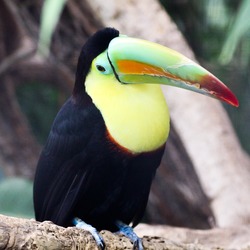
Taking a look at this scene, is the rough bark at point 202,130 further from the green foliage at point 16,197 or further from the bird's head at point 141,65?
the bird's head at point 141,65

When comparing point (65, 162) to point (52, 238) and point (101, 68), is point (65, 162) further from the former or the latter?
point (52, 238)

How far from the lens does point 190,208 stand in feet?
10.9

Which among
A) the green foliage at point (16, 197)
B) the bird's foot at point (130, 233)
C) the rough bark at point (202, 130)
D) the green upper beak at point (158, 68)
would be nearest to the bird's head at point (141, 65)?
the green upper beak at point (158, 68)

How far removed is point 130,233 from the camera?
1.69m

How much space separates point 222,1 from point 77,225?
2235 mm

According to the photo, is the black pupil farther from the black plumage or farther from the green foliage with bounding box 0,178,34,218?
the green foliage with bounding box 0,178,34,218

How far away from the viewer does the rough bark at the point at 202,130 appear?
246 cm

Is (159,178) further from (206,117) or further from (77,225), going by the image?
(77,225)

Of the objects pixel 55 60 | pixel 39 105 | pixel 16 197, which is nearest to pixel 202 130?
pixel 16 197

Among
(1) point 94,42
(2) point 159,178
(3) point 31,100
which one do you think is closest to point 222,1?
(2) point 159,178

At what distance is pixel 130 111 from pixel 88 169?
0.59 ft

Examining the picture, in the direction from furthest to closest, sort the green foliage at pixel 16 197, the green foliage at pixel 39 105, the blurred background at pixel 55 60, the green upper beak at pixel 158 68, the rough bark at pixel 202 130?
the green foliage at pixel 39 105 < the blurred background at pixel 55 60 < the green foliage at pixel 16 197 < the rough bark at pixel 202 130 < the green upper beak at pixel 158 68

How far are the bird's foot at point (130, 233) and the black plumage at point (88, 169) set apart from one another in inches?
0.8

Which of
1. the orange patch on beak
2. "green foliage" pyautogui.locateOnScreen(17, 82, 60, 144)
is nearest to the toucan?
the orange patch on beak
